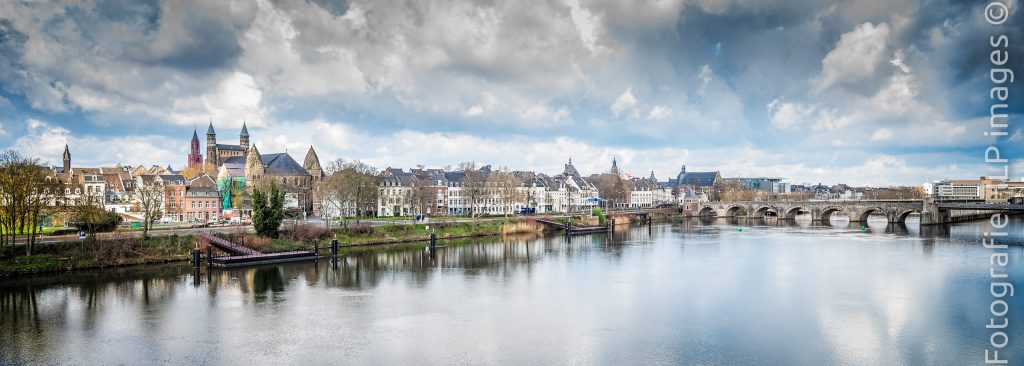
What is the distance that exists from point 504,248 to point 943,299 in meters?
34.0

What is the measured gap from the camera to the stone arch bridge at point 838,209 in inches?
3420

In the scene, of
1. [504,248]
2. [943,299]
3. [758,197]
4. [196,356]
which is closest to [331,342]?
[196,356]

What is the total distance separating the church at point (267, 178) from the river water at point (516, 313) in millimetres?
40760

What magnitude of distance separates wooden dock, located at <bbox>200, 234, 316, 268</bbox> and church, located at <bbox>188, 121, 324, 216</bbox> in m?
32.0

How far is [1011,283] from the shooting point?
3591 centimetres

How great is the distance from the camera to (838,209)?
99750 mm

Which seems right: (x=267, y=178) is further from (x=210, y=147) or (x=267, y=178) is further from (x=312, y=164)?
(x=210, y=147)

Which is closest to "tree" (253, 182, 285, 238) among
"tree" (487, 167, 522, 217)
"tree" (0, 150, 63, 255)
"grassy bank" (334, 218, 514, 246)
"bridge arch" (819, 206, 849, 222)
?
"grassy bank" (334, 218, 514, 246)

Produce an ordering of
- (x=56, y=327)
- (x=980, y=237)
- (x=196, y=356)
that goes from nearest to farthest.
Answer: (x=196, y=356) < (x=56, y=327) < (x=980, y=237)

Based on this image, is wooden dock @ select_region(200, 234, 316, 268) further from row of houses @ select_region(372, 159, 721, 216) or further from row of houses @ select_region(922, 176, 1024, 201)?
row of houses @ select_region(922, 176, 1024, 201)

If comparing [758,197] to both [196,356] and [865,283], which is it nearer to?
[865,283]

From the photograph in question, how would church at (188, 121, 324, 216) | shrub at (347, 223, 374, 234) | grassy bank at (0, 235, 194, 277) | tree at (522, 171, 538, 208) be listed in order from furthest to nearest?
1. tree at (522, 171, 538, 208)
2. church at (188, 121, 324, 216)
3. shrub at (347, 223, 374, 234)
4. grassy bank at (0, 235, 194, 277)

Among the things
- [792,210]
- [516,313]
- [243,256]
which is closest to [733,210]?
[792,210]

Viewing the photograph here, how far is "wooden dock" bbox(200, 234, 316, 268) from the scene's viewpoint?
40831 millimetres
